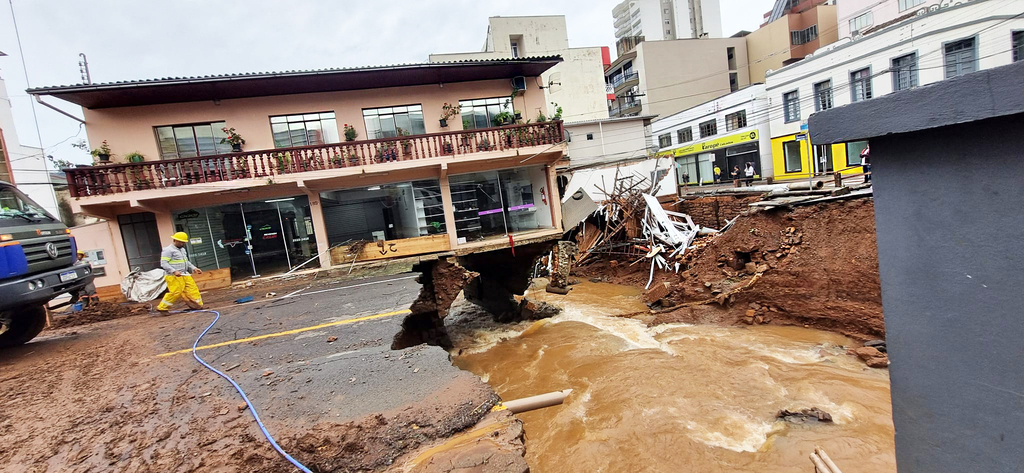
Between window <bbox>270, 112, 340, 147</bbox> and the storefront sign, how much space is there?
23.1m

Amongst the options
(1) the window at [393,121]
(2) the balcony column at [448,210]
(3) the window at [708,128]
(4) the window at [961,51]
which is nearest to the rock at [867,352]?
(2) the balcony column at [448,210]

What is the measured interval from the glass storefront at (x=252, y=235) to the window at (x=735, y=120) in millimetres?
24744

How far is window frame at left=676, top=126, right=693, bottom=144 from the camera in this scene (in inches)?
1150

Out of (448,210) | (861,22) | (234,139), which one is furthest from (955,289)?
(861,22)

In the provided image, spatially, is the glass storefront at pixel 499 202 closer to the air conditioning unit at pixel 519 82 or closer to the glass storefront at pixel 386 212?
the glass storefront at pixel 386 212

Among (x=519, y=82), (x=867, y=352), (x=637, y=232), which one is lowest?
(x=867, y=352)

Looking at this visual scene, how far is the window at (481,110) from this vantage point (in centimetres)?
1534

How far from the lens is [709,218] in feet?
47.1

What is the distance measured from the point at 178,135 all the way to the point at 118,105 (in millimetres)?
1676

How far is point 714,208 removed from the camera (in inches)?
560

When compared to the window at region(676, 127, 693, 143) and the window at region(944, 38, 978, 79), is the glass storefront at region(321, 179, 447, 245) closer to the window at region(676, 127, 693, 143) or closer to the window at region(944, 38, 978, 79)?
the window at region(944, 38, 978, 79)

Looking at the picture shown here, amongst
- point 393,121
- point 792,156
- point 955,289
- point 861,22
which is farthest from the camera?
point 861,22

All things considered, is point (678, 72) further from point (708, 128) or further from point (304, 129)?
point (304, 129)

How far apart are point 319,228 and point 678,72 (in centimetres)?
3123
